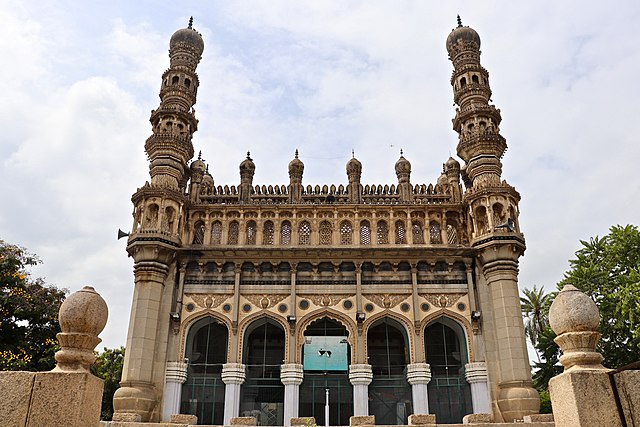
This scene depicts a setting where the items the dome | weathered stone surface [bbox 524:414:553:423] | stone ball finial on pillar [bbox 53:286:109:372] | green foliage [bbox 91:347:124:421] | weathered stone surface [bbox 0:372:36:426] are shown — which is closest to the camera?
weathered stone surface [bbox 0:372:36:426]

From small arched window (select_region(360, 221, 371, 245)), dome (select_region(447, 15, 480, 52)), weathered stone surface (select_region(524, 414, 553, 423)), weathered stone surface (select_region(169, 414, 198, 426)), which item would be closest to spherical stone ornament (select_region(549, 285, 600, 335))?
weathered stone surface (select_region(524, 414, 553, 423))

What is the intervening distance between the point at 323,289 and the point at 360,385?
4067mm

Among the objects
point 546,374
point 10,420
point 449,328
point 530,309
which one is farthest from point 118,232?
point 530,309

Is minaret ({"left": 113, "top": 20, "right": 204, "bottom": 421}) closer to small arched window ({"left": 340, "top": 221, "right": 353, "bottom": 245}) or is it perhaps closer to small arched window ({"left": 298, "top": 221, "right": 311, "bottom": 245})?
small arched window ({"left": 298, "top": 221, "right": 311, "bottom": 245})

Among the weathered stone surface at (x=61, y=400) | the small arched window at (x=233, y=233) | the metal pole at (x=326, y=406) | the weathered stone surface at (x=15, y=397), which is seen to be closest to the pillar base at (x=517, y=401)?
the metal pole at (x=326, y=406)


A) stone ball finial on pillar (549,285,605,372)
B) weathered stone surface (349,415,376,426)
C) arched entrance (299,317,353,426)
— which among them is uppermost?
arched entrance (299,317,353,426)

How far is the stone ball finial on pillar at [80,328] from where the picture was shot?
7395 mm

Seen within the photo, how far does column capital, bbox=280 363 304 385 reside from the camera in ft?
66.3

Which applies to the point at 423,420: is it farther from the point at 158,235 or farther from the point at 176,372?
the point at 158,235

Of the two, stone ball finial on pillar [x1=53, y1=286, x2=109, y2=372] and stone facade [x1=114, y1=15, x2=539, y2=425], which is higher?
stone facade [x1=114, y1=15, x2=539, y2=425]

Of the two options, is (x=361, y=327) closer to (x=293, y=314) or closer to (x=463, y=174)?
(x=293, y=314)

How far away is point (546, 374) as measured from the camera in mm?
27719

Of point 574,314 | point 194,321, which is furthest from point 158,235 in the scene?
point 574,314

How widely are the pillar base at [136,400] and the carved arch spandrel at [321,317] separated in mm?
5561
